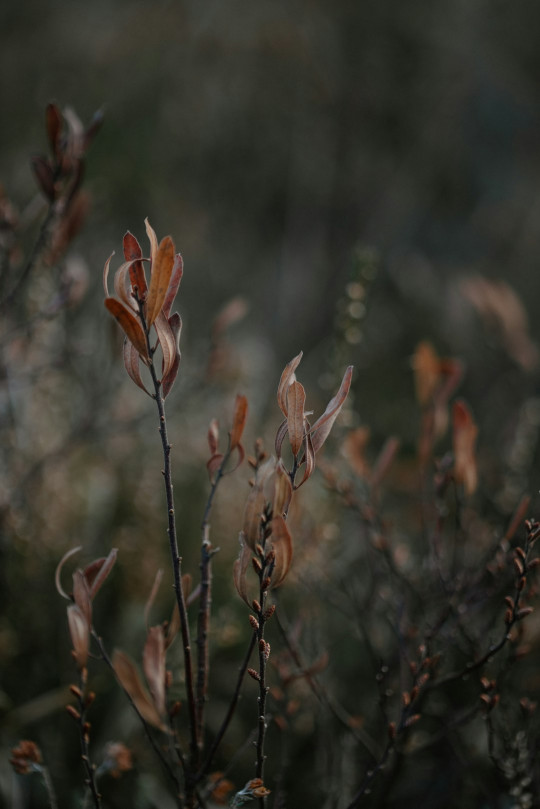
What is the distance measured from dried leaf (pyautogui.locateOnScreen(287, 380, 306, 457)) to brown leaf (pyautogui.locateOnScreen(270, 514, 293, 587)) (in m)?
0.04

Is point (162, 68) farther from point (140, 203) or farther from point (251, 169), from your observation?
point (140, 203)

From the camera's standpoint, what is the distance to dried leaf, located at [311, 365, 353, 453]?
29 centimetres

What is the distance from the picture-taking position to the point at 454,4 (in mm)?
2461

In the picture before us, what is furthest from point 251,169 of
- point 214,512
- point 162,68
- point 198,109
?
point 214,512

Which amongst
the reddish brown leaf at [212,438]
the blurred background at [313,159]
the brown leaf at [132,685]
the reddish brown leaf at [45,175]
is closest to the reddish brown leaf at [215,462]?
the reddish brown leaf at [212,438]

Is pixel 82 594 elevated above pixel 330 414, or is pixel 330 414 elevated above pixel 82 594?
pixel 330 414

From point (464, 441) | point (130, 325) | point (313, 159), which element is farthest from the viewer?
point (313, 159)

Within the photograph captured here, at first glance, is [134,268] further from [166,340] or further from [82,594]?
[82,594]

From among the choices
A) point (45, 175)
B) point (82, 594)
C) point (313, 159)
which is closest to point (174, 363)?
point (82, 594)

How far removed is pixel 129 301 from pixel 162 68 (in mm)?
2416

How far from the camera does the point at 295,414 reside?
0.28 m

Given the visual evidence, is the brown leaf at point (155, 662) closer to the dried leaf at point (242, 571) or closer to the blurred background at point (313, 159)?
the dried leaf at point (242, 571)

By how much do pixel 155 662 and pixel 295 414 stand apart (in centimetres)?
15

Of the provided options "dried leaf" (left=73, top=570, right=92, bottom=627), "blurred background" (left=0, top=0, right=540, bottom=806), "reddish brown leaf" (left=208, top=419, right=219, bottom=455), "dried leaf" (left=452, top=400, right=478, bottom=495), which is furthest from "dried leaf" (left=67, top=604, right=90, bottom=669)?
"blurred background" (left=0, top=0, right=540, bottom=806)
